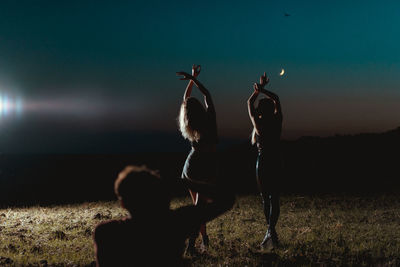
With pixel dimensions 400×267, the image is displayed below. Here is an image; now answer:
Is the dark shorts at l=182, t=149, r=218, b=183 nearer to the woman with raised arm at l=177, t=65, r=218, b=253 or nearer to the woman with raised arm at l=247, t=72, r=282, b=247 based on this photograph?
the woman with raised arm at l=177, t=65, r=218, b=253

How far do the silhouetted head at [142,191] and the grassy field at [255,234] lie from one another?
4050 millimetres

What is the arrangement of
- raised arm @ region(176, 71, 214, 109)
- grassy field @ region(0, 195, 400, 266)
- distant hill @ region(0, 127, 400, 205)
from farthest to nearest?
distant hill @ region(0, 127, 400, 205)
grassy field @ region(0, 195, 400, 266)
raised arm @ region(176, 71, 214, 109)

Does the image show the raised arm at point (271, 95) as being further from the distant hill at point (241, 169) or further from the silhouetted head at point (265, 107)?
the distant hill at point (241, 169)

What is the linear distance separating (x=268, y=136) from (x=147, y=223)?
15.1 ft

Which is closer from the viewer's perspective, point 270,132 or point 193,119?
point 193,119

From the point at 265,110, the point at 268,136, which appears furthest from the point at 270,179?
the point at 265,110

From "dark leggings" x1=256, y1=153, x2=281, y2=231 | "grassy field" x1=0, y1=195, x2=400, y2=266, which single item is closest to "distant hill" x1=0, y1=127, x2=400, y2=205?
"grassy field" x1=0, y1=195, x2=400, y2=266

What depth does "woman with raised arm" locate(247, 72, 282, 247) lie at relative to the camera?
6434 millimetres

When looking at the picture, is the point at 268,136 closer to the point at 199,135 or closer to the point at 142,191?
the point at 199,135

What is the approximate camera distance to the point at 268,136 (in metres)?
6.45

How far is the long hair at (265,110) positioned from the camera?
643cm

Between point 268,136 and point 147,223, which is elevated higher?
point 268,136

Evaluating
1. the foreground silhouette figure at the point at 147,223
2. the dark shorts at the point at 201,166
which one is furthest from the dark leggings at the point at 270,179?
the foreground silhouette figure at the point at 147,223

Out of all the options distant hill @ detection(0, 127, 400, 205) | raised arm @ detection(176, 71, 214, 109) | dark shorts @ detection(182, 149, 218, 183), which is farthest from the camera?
distant hill @ detection(0, 127, 400, 205)
